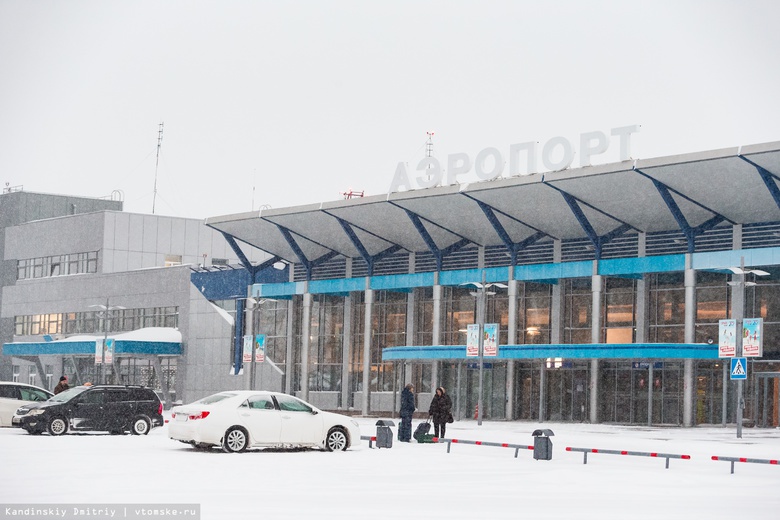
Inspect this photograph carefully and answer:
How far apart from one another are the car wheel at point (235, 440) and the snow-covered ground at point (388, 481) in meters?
0.34

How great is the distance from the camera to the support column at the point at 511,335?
2206 inches

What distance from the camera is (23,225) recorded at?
3578 inches

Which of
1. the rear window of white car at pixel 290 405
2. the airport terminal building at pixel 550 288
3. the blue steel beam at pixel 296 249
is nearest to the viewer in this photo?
the rear window of white car at pixel 290 405

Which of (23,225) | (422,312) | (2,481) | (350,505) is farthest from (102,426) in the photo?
(23,225)

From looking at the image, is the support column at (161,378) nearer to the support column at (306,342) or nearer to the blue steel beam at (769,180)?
the support column at (306,342)

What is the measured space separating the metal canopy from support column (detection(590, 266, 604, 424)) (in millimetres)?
1626

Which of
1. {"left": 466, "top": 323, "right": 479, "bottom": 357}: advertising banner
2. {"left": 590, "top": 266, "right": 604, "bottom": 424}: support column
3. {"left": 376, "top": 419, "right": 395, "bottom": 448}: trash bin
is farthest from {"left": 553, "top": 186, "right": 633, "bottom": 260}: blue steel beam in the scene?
Answer: {"left": 376, "top": 419, "right": 395, "bottom": 448}: trash bin

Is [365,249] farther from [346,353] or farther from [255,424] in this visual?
[255,424]

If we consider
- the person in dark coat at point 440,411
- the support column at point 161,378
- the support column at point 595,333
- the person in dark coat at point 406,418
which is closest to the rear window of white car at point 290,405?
the person in dark coat at point 406,418

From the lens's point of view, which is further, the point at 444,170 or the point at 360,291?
the point at 360,291

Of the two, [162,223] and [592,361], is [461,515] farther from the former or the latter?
[162,223]

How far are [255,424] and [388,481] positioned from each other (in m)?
8.12

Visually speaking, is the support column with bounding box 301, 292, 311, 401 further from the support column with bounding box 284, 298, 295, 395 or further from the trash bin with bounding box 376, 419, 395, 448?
the trash bin with bounding box 376, 419, 395, 448

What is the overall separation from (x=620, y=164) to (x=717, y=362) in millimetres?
9158
